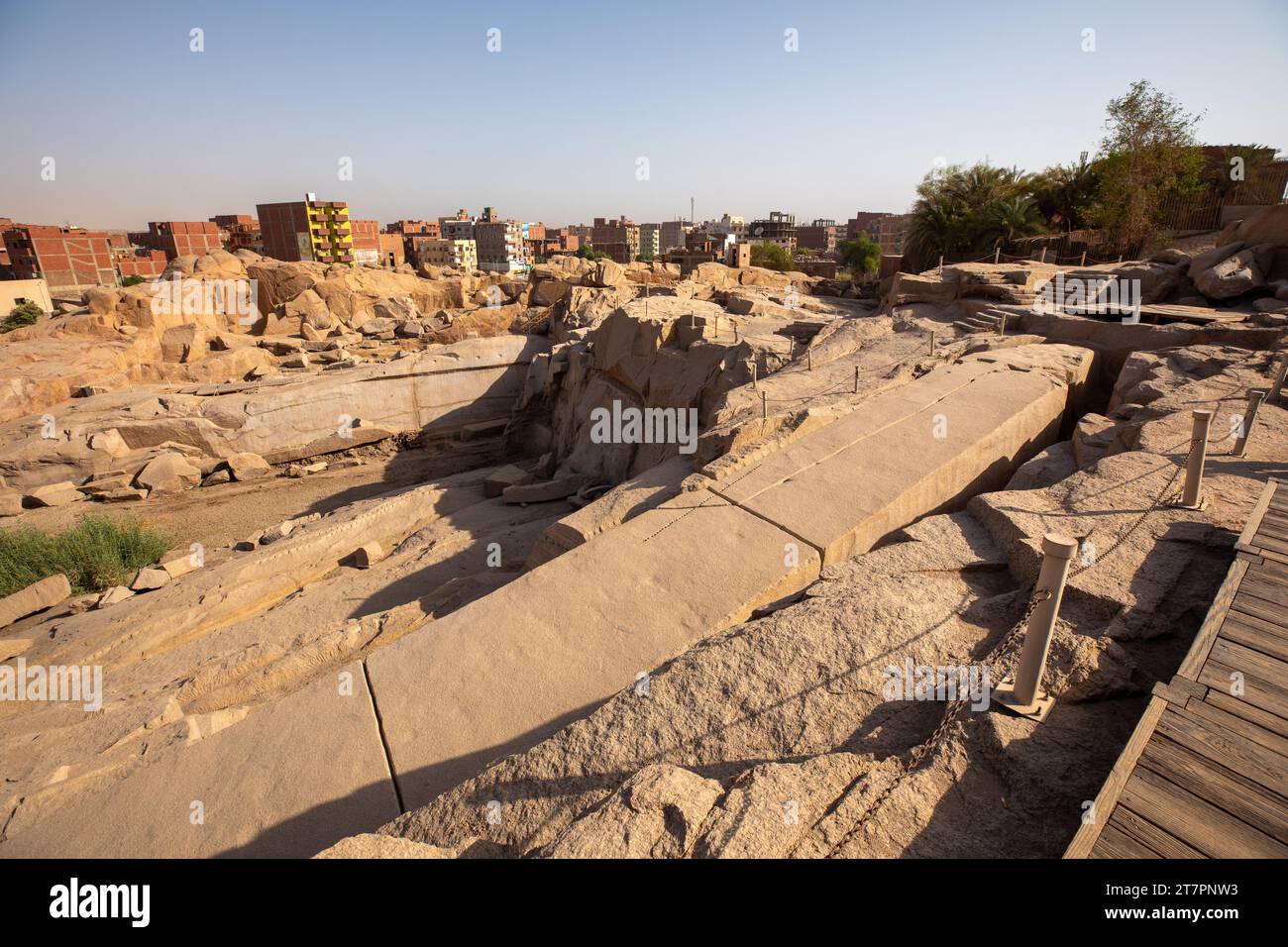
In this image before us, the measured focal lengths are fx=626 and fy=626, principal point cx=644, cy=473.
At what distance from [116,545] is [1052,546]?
11.7 metres

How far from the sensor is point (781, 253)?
27.3m

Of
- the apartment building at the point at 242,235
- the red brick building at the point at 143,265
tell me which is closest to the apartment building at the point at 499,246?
the apartment building at the point at 242,235

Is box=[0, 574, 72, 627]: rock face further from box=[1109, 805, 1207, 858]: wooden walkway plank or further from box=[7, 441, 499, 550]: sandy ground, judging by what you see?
box=[1109, 805, 1207, 858]: wooden walkway plank

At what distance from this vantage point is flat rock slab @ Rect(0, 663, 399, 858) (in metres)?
3.52

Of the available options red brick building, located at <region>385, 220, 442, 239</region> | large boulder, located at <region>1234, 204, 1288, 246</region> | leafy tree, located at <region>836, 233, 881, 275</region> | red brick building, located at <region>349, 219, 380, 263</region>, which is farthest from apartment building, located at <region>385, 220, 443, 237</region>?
large boulder, located at <region>1234, 204, 1288, 246</region>

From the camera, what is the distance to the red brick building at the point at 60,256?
3284 cm

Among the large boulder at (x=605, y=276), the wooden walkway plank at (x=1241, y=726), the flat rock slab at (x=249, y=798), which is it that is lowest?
the flat rock slab at (x=249, y=798)

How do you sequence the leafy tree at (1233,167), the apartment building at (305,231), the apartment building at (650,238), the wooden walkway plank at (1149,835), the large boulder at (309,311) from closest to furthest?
the wooden walkway plank at (1149,835), the leafy tree at (1233,167), the large boulder at (309,311), the apartment building at (305,231), the apartment building at (650,238)

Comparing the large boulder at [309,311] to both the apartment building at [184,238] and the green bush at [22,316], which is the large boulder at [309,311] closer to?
the green bush at [22,316]

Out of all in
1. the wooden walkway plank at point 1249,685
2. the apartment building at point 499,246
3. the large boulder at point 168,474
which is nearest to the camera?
the wooden walkway plank at point 1249,685

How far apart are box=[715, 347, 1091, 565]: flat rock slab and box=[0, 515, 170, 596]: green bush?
903 centimetres

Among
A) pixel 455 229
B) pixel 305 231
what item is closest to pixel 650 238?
pixel 455 229

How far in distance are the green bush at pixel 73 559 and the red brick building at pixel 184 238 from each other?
36.9m

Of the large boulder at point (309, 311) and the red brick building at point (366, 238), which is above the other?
the red brick building at point (366, 238)
